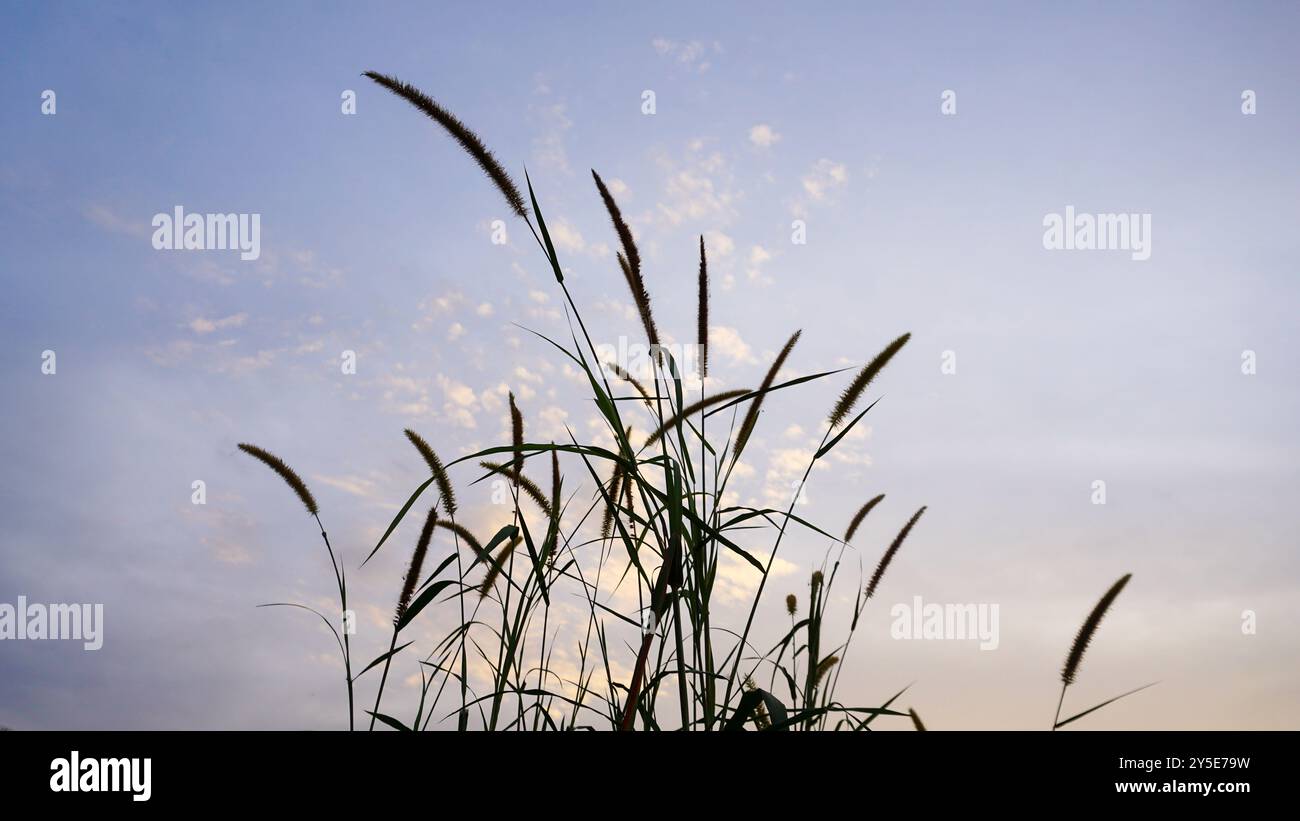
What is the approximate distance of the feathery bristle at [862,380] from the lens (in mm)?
2031

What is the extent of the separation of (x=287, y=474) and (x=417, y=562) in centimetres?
50

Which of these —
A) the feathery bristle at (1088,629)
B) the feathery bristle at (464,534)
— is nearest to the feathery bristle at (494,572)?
the feathery bristle at (464,534)

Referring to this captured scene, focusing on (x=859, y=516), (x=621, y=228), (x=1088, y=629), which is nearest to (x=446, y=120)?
(x=621, y=228)

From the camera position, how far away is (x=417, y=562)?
87.4 inches

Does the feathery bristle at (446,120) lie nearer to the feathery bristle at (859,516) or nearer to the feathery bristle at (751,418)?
the feathery bristle at (751,418)

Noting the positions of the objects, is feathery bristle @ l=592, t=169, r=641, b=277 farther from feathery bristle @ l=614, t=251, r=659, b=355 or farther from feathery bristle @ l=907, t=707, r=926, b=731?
feathery bristle @ l=907, t=707, r=926, b=731

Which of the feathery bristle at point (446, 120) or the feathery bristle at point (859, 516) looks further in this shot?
the feathery bristle at point (859, 516)

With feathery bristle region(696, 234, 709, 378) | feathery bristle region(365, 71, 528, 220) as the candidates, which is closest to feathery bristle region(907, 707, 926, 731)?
feathery bristle region(696, 234, 709, 378)

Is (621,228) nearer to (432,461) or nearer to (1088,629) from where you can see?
(432,461)

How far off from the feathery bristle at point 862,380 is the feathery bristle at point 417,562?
3.60ft

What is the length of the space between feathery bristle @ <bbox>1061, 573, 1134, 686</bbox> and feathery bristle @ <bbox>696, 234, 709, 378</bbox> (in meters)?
1.26

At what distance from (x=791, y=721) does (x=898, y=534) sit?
4.22 feet

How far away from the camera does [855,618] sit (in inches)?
93.2

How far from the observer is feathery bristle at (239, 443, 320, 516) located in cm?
237
